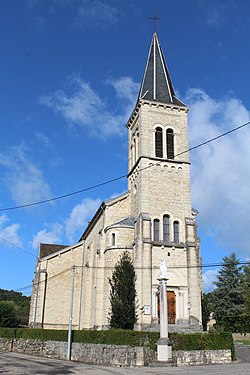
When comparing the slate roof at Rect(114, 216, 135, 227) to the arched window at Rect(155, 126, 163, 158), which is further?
the arched window at Rect(155, 126, 163, 158)

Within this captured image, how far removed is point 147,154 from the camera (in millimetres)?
33438

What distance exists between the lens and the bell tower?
28594mm

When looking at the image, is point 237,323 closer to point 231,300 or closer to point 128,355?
point 231,300

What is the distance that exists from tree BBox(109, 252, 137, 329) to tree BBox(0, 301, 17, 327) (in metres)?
16.1

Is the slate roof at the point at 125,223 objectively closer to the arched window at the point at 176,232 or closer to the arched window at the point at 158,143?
the arched window at the point at 176,232

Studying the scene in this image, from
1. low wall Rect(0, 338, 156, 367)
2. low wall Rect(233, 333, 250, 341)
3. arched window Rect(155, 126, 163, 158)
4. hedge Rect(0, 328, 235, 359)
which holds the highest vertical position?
arched window Rect(155, 126, 163, 158)

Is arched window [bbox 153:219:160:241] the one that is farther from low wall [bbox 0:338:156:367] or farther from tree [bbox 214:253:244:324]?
tree [bbox 214:253:244:324]

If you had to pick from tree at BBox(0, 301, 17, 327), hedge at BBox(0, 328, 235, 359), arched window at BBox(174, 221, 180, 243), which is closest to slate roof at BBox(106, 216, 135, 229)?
arched window at BBox(174, 221, 180, 243)

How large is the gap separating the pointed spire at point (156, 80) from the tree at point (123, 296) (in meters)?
16.6

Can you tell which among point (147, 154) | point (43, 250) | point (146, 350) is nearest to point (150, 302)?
point (146, 350)

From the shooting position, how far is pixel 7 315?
39500 mm

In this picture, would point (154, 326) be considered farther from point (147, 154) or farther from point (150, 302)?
point (147, 154)

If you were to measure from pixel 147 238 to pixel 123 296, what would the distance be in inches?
189

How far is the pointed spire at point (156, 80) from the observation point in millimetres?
37000
